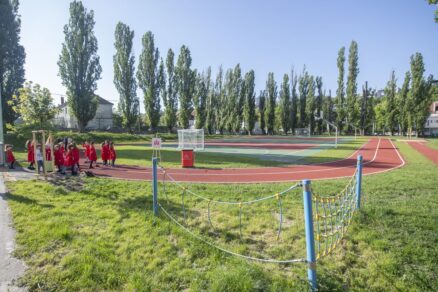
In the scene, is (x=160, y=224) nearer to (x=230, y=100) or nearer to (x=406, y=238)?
(x=406, y=238)

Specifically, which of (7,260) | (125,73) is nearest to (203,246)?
(7,260)

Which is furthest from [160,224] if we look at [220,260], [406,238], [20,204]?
[406,238]

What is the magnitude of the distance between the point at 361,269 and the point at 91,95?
42.0 metres

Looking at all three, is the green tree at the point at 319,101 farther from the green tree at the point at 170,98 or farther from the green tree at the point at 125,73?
the green tree at the point at 125,73

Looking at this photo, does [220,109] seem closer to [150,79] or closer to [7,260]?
[150,79]

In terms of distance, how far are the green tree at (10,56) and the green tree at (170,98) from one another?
2516 cm

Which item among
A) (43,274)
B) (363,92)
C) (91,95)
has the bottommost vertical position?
(43,274)

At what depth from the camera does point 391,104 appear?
6631cm

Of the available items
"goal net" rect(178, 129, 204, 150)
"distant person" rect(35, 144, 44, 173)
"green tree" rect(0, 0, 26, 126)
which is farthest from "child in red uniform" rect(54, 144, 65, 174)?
"green tree" rect(0, 0, 26, 126)

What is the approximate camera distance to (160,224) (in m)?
6.00

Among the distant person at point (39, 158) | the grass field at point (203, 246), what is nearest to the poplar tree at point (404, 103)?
the grass field at point (203, 246)

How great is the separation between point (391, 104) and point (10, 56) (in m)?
78.1

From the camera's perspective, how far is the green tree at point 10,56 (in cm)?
3012

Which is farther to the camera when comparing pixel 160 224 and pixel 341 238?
pixel 160 224
